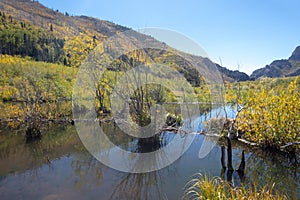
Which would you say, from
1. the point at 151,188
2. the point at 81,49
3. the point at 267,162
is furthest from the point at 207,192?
the point at 81,49

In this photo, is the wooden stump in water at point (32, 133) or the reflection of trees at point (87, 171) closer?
the reflection of trees at point (87, 171)

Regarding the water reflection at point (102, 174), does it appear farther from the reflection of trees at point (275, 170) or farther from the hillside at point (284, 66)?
the hillside at point (284, 66)

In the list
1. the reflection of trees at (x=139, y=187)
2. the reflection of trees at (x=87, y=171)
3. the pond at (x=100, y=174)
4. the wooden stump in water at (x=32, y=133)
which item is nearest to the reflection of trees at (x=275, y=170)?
the pond at (x=100, y=174)

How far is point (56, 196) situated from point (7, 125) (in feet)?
30.2

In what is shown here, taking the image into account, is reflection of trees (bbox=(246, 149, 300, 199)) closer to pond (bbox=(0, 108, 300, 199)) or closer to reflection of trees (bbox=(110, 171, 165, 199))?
pond (bbox=(0, 108, 300, 199))

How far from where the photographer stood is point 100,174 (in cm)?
640

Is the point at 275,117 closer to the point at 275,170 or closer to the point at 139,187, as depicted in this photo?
the point at 275,170

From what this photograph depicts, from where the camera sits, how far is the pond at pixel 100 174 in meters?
5.25

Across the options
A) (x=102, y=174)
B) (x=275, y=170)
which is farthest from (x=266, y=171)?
Answer: (x=102, y=174)

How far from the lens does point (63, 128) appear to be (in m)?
12.3

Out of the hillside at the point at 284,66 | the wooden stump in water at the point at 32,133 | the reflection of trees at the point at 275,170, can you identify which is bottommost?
the reflection of trees at the point at 275,170

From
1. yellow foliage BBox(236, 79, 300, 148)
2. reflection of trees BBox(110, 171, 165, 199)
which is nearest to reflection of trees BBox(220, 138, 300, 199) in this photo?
yellow foliage BBox(236, 79, 300, 148)

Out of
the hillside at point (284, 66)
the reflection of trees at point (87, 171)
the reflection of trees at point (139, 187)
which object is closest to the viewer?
the reflection of trees at point (139, 187)

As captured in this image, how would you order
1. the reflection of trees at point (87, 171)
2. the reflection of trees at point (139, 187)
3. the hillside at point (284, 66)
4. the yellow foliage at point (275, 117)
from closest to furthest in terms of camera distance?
the reflection of trees at point (139, 187) < the reflection of trees at point (87, 171) < the yellow foliage at point (275, 117) < the hillside at point (284, 66)
